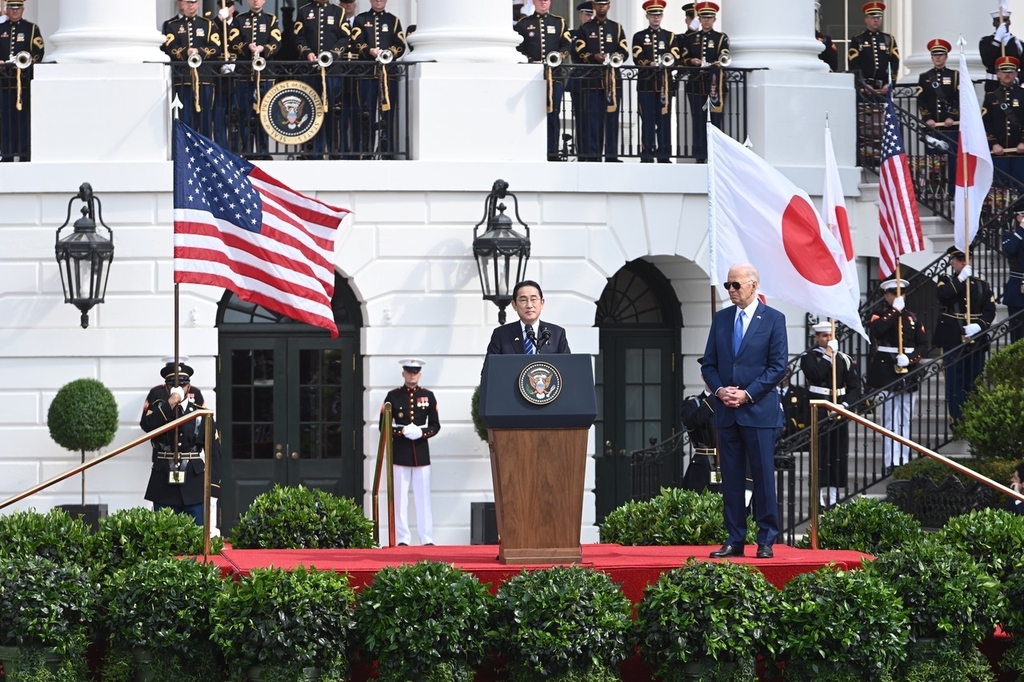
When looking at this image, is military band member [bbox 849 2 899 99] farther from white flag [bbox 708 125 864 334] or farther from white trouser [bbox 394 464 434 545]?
white flag [bbox 708 125 864 334]

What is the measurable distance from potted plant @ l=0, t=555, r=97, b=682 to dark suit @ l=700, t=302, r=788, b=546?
4187mm

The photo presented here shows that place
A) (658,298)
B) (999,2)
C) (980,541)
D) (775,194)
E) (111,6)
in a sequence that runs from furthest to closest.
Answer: (999,2) → (658,298) → (111,6) → (775,194) → (980,541)

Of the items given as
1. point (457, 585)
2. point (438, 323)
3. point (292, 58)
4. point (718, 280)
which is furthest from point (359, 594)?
point (292, 58)

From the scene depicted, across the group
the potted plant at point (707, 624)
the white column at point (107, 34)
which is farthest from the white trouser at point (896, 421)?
the potted plant at point (707, 624)

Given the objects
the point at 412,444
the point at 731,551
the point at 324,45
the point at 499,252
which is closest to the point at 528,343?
the point at 731,551

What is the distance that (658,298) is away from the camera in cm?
2584

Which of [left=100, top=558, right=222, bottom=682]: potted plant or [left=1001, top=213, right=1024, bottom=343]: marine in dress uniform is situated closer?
[left=100, top=558, right=222, bottom=682]: potted plant

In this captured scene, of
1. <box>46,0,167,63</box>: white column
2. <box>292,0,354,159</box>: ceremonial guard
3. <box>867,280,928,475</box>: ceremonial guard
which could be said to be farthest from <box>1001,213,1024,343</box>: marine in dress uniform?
<box>46,0,167,63</box>: white column

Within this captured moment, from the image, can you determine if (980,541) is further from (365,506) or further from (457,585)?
(365,506)

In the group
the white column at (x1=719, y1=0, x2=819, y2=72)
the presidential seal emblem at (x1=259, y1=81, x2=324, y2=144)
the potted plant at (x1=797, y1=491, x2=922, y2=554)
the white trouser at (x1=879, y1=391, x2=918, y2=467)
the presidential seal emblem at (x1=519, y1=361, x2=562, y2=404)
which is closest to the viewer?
the presidential seal emblem at (x1=519, y1=361, x2=562, y2=404)

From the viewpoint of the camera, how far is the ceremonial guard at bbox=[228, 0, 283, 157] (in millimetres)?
23859

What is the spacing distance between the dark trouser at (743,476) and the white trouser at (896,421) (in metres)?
8.16

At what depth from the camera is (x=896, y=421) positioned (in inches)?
894

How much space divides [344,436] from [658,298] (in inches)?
165
